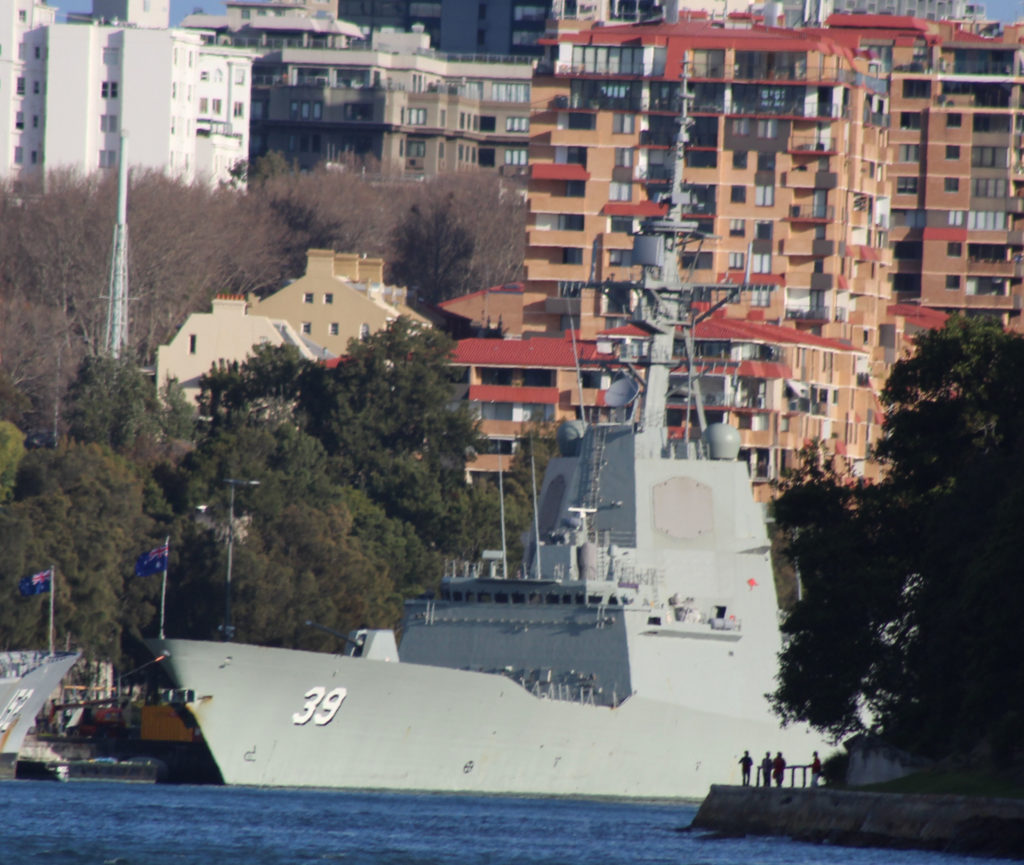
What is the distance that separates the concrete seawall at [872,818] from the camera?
40625 mm

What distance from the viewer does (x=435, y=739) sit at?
60688 millimetres

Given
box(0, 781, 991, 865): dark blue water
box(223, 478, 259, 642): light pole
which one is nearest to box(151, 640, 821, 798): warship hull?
box(0, 781, 991, 865): dark blue water

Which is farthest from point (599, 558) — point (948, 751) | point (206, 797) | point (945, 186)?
point (945, 186)

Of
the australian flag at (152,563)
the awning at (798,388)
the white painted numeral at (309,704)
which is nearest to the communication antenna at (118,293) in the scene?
the awning at (798,388)

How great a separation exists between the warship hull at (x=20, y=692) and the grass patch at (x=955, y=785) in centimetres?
2904

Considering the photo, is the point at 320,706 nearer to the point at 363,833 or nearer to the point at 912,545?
the point at 363,833

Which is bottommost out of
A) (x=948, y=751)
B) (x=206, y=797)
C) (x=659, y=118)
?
(x=206, y=797)

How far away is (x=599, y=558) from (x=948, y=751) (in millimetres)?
15568

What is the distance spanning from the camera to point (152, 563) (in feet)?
253

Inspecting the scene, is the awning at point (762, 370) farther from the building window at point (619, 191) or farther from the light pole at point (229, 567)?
the light pole at point (229, 567)

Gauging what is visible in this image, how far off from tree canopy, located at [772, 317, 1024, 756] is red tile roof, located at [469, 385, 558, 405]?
198 feet

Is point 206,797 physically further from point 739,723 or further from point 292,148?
point 292,148

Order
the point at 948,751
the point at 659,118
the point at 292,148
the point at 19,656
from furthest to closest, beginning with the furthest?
the point at 292,148 → the point at 659,118 → the point at 19,656 → the point at 948,751

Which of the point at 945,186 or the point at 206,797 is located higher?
the point at 945,186
